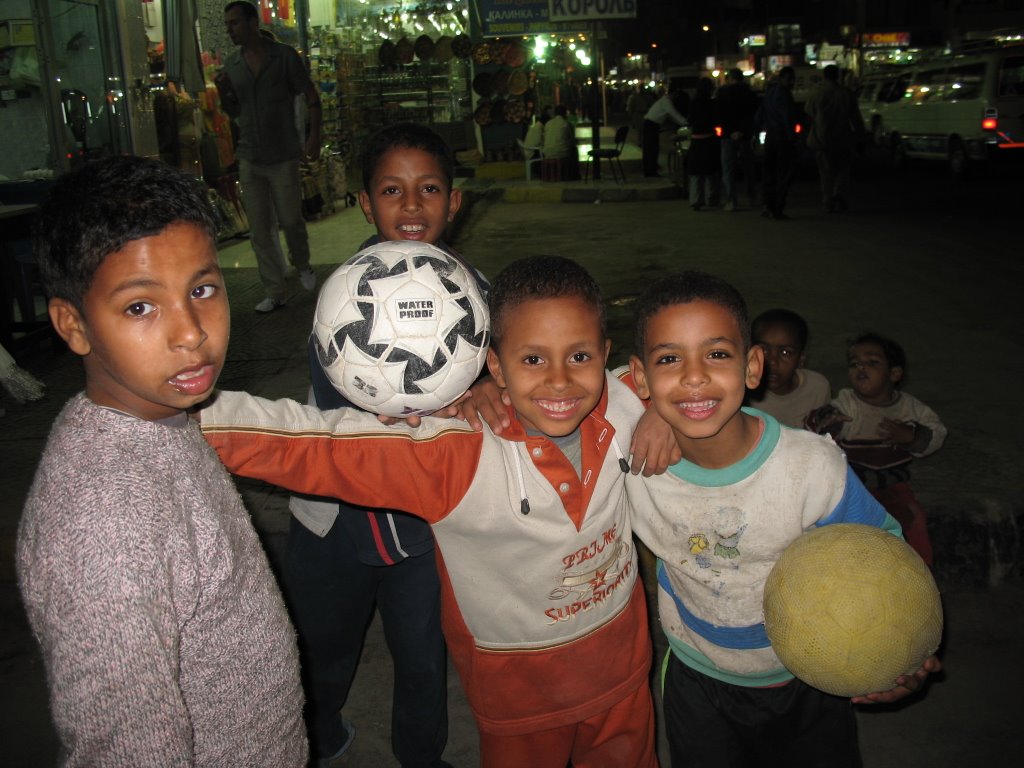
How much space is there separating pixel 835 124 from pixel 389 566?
39.9ft

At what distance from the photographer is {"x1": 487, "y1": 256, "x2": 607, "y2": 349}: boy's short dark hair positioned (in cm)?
200

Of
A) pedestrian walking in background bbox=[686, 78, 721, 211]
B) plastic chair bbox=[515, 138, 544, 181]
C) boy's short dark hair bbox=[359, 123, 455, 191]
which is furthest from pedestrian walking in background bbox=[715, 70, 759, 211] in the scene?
boy's short dark hair bbox=[359, 123, 455, 191]

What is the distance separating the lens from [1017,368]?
5.37 m

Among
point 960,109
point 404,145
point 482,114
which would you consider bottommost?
point 404,145

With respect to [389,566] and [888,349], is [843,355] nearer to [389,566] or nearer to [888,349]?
[888,349]

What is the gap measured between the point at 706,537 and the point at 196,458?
1.26 metres

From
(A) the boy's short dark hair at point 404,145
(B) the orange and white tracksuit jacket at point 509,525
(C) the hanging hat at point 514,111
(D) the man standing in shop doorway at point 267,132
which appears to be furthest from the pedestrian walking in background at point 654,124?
(B) the orange and white tracksuit jacket at point 509,525

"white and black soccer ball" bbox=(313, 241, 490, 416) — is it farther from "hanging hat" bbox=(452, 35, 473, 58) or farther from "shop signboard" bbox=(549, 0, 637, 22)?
"hanging hat" bbox=(452, 35, 473, 58)

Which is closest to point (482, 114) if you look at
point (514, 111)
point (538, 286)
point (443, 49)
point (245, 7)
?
point (514, 111)

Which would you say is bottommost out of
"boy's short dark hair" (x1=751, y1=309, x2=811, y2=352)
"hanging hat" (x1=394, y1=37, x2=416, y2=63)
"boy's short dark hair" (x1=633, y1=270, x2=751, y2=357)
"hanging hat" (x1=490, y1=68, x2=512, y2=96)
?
"boy's short dark hair" (x1=751, y1=309, x2=811, y2=352)

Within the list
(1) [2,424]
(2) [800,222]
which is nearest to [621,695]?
(1) [2,424]

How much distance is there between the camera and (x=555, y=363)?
1963 millimetres

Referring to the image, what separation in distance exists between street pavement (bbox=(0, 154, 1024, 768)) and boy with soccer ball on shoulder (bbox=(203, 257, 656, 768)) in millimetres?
952

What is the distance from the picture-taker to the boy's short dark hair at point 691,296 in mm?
2018
